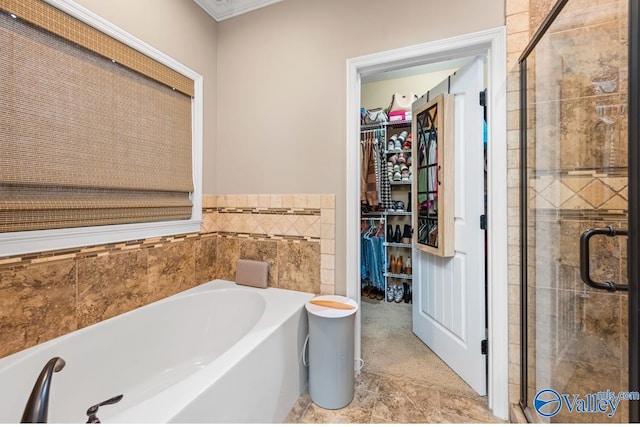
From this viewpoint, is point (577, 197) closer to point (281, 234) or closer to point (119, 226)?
point (281, 234)

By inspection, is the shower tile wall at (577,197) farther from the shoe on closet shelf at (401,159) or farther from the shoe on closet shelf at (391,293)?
the shoe on closet shelf at (391,293)

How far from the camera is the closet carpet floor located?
148cm

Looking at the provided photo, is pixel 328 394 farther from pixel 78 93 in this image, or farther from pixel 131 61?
pixel 131 61

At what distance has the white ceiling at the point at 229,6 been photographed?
80.3 inches

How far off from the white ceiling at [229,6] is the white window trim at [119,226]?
55 centimetres

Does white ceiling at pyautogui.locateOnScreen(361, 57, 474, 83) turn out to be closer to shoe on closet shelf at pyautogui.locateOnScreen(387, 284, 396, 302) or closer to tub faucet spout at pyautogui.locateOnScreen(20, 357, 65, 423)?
shoe on closet shelf at pyautogui.locateOnScreen(387, 284, 396, 302)

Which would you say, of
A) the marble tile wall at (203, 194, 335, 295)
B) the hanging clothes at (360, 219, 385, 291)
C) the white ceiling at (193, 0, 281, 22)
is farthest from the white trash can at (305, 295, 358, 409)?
the white ceiling at (193, 0, 281, 22)

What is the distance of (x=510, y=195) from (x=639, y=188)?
717mm

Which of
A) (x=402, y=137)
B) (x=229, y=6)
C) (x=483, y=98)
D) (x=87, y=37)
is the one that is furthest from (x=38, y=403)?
(x=402, y=137)

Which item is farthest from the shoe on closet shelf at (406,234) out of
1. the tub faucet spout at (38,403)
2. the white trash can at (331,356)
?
the tub faucet spout at (38,403)

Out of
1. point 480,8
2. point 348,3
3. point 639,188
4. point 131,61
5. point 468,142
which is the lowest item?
point 639,188

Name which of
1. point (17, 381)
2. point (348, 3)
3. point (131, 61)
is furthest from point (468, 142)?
point (17, 381)

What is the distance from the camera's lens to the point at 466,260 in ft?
5.80

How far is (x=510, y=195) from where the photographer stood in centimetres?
148
